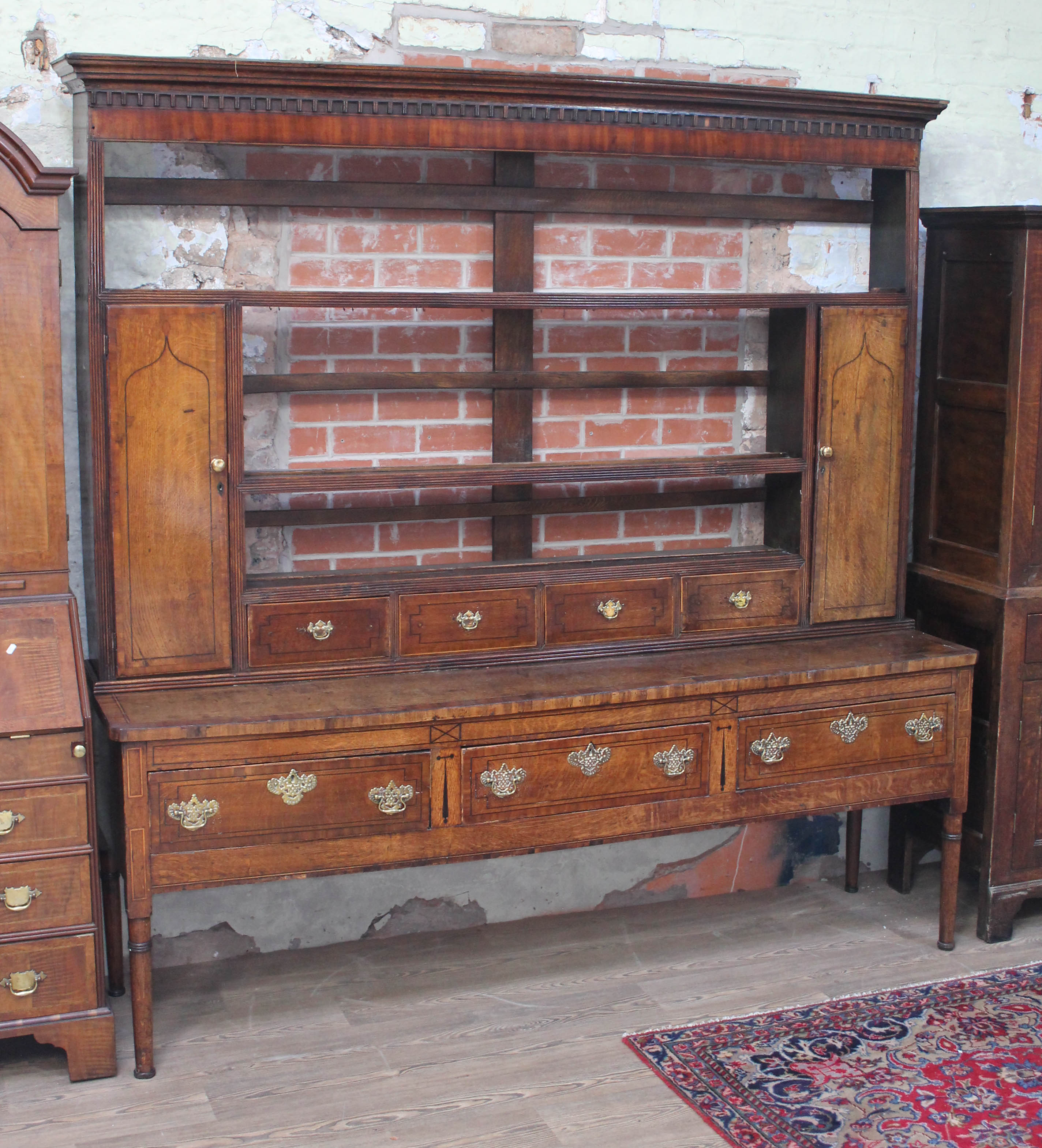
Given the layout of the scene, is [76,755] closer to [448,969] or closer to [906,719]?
[448,969]

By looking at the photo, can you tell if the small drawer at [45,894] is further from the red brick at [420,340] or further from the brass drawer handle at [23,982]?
the red brick at [420,340]

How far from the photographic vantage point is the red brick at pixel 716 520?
148 inches

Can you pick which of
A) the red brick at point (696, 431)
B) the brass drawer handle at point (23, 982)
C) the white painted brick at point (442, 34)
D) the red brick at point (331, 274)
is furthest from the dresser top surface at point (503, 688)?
the white painted brick at point (442, 34)

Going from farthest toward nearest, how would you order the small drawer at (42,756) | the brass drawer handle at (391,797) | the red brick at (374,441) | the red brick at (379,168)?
the red brick at (374,441)
the red brick at (379,168)
the brass drawer handle at (391,797)
the small drawer at (42,756)

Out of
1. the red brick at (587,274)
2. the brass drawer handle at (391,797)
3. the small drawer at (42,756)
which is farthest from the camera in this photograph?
the red brick at (587,274)

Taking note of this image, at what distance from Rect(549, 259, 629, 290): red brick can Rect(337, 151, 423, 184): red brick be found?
0.44 m

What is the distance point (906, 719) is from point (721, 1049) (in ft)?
3.11

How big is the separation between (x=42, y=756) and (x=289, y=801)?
1.69 ft

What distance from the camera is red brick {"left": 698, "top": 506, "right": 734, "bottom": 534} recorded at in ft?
12.3

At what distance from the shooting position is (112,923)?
3.22m

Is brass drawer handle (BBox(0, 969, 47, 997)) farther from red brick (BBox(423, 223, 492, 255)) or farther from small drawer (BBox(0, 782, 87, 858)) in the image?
red brick (BBox(423, 223, 492, 255))

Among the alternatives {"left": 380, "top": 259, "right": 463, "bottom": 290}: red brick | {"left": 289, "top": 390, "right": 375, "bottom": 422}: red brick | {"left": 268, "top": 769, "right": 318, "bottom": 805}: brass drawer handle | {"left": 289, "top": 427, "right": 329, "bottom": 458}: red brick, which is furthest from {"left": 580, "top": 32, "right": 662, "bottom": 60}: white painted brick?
{"left": 268, "top": 769, "right": 318, "bottom": 805}: brass drawer handle

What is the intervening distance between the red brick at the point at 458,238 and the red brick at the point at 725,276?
2.10ft

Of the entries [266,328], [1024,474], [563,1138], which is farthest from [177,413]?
[1024,474]
